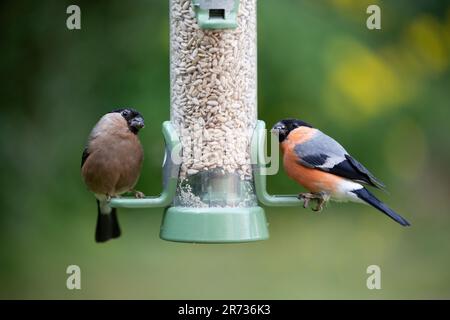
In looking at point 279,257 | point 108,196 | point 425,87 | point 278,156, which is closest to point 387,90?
point 425,87

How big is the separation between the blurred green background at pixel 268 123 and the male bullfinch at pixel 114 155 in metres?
1.45

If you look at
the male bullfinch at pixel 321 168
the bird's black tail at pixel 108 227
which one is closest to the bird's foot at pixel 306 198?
the male bullfinch at pixel 321 168

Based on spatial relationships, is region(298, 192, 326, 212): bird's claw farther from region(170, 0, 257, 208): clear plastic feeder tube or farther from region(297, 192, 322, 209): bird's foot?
region(170, 0, 257, 208): clear plastic feeder tube

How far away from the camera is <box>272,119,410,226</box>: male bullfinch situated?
5.65m

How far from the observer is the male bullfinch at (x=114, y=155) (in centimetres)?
585

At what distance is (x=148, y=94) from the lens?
7711 mm

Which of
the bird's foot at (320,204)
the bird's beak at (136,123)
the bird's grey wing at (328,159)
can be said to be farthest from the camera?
the bird's beak at (136,123)

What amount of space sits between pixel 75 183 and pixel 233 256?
1444mm

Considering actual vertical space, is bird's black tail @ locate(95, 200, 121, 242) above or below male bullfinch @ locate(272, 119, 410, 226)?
below

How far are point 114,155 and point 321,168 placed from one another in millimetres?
1199

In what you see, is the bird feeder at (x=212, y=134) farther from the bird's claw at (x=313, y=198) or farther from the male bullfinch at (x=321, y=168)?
the male bullfinch at (x=321, y=168)

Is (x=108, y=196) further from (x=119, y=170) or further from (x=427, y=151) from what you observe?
(x=427, y=151)

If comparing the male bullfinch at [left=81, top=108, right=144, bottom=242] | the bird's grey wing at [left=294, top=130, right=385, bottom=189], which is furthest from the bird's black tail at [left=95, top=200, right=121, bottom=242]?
the bird's grey wing at [left=294, top=130, right=385, bottom=189]

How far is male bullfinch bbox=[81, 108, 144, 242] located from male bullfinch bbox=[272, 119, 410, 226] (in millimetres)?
857
